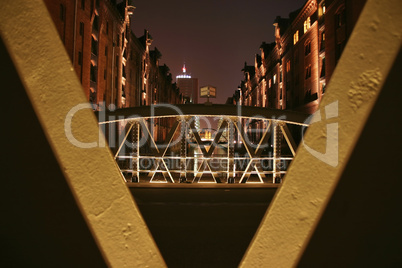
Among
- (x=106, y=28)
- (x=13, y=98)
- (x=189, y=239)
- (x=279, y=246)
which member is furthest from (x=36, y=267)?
(x=106, y=28)

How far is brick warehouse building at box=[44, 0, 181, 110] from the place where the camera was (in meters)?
23.3

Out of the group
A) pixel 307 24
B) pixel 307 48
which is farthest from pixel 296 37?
pixel 307 48

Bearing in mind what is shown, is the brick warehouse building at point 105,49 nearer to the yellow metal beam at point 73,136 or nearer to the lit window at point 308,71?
the yellow metal beam at point 73,136

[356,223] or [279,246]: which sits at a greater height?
[356,223]

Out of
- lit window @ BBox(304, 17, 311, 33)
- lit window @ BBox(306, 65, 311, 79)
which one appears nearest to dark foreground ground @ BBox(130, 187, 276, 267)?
lit window @ BBox(306, 65, 311, 79)

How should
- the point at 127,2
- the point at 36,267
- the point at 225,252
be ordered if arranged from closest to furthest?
the point at 36,267
the point at 225,252
the point at 127,2

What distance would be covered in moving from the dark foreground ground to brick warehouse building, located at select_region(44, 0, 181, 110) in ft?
37.8

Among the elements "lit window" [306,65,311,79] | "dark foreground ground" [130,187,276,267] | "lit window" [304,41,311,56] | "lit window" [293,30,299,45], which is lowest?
"dark foreground ground" [130,187,276,267]

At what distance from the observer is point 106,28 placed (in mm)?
32031

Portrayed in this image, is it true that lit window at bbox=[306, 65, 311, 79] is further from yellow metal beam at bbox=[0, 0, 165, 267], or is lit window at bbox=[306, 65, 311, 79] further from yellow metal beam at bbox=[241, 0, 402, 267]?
yellow metal beam at bbox=[0, 0, 165, 267]

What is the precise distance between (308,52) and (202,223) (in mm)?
28722

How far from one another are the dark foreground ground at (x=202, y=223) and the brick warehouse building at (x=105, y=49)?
1151cm

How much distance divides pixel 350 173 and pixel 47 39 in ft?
6.20

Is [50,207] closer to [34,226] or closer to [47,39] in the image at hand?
[34,226]
